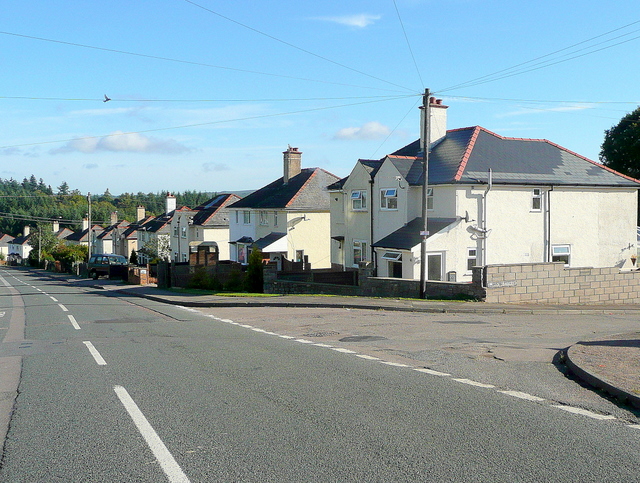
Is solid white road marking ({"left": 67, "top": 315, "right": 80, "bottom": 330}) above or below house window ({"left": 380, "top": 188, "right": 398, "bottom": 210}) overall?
below

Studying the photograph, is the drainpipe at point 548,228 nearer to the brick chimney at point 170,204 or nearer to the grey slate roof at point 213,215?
the grey slate roof at point 213,215

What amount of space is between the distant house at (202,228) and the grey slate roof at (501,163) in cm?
2752

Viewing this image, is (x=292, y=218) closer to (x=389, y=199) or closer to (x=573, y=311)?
(x=389, y=199)

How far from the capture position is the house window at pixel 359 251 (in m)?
33.4

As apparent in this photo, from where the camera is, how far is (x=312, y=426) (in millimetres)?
6508

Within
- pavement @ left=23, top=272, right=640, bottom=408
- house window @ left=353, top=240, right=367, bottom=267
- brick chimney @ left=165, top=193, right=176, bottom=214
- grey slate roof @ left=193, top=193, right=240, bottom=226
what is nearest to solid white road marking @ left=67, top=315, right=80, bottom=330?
pavement @ left=23, top=272, right=640, bottom=408

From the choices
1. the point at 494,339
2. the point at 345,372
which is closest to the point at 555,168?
the point at 494,339

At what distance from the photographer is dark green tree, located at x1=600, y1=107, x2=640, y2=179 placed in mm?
53062

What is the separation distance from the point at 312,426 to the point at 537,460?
227cm

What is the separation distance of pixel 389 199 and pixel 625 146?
33221mm

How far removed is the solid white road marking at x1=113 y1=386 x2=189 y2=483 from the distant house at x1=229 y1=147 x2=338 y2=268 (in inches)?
1244

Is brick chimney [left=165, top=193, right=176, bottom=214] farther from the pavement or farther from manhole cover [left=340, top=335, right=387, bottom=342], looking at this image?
manhole cover [left=340, top=335, right=387, bottom=342]

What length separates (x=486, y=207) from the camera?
92.5 feet

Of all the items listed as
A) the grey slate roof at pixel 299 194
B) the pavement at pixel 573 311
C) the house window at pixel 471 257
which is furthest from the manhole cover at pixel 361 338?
the grey slate roof at pixel 299 194
